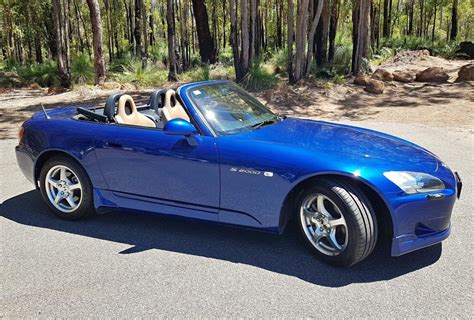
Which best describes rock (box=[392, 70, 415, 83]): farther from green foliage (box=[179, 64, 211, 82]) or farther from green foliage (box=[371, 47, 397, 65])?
green foliage (box=[179, 64, 211, 82])

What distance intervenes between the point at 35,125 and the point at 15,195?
4.03 feet

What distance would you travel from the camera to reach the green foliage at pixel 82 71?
1885 cm

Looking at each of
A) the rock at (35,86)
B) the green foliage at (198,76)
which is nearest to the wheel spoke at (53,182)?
the green foliage at (198,76)

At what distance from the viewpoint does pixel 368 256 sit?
3.68 meters

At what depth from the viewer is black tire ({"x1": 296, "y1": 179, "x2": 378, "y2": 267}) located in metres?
3.29

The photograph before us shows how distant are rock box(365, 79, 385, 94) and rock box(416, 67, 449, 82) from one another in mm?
2300

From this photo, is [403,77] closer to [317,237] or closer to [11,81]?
[317,237]

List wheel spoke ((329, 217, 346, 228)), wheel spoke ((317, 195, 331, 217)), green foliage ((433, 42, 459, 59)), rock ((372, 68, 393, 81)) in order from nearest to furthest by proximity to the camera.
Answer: wheel spoke ((329, 217, 346, 228)) < wheel spoke ((317, 195, 331, 217)) < rock ((372, 68, 393, 81)) < green foliage ((433, 42, 459, 59))

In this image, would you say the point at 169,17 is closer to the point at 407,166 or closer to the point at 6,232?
the point at 6,232

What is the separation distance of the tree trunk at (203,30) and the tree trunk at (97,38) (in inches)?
259

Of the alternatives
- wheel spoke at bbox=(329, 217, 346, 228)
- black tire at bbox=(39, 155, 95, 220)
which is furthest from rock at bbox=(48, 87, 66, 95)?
wheel spoke at bbox=(329, 217, 346, 228)

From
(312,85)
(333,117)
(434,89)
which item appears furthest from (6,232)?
(434,89)

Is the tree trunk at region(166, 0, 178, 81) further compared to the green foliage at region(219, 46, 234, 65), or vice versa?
the green foliage at region(219, 46, 234, 65)

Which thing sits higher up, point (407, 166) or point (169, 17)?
point (169, 17)
